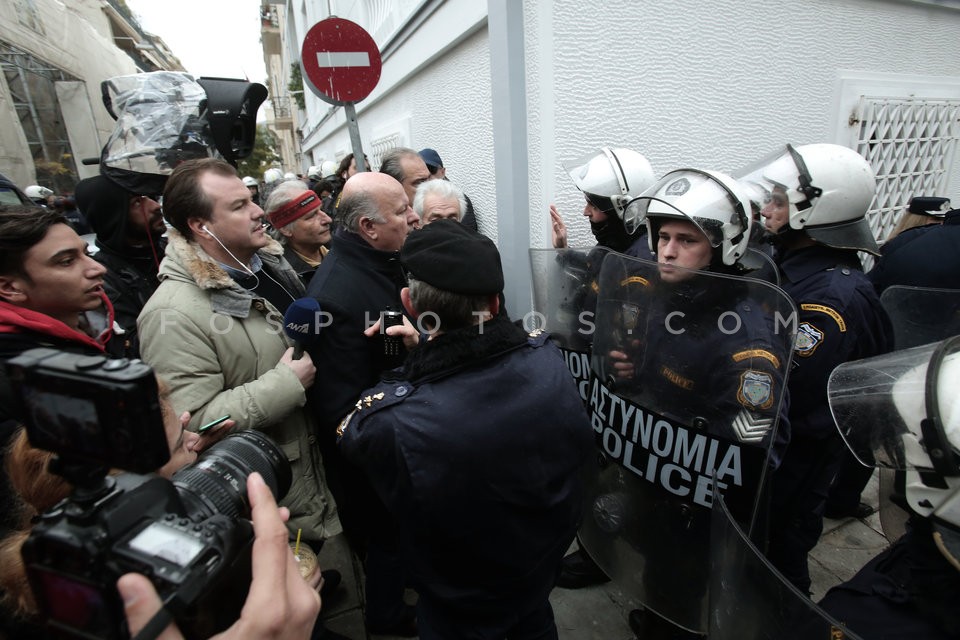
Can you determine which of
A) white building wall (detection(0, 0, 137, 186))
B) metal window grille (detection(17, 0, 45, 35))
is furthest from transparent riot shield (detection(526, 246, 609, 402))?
metal window grille (detection(17, 0, 45, 35))

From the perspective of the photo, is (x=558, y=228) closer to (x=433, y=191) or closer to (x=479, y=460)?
(x=433, y=191)

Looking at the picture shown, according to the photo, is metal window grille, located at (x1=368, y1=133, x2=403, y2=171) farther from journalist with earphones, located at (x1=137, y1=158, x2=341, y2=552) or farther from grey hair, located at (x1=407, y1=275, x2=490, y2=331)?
grey hair, located at (x1=407, y1=275, x2=490, y2=331)

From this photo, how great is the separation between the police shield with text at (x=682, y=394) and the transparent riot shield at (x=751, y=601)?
1.18 ft

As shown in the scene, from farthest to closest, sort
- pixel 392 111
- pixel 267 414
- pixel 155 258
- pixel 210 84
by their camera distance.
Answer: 1. pixel 392 111
2. pixel 155 258
3. pixel 210 84
4. pixel 267 414

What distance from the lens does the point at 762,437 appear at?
4.50 feet

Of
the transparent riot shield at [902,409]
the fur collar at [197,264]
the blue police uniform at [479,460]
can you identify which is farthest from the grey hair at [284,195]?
the transparent riot shield at [902,409]

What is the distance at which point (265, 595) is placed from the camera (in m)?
0.65

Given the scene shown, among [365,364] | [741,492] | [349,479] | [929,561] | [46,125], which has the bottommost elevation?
[349,479]

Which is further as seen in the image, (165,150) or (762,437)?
(165,150)

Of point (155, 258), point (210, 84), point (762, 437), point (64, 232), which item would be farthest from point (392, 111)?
point (762, 437)

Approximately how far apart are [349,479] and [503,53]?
2.49 m

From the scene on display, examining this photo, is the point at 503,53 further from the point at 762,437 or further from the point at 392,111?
the point at 392,111

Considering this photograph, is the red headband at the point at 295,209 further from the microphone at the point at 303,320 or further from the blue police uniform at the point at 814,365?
the blue police uniform at the point at 814,365

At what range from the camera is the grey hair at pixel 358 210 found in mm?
1957
